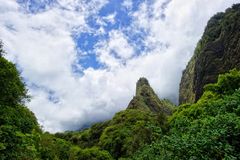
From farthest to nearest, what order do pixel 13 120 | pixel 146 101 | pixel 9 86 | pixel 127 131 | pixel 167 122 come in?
pixel 146 101
pixel 127 131
pixel 167 122
pixel 9 86
pixel 13 120

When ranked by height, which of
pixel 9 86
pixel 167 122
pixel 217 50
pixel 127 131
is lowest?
pixel 9 86

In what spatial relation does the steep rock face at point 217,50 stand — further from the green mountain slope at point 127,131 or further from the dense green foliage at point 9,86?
the dense green foliage at point 9,86

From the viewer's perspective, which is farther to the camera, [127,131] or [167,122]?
[127,131]

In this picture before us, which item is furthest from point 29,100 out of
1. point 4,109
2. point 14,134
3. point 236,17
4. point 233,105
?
point 236,17

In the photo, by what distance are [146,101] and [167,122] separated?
7099 cm

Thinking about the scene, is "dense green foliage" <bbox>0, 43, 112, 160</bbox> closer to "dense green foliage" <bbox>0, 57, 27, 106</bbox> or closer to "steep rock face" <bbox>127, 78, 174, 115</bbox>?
"dense green foliage" <bbox>0, 57, 27, 106</bbox>

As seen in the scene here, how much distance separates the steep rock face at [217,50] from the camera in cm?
7432

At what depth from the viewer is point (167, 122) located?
62.4m

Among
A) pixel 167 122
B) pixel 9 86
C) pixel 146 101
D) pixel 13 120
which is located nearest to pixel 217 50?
pixel 167 122

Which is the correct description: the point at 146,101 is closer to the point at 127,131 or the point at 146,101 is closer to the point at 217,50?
the point at 127,131

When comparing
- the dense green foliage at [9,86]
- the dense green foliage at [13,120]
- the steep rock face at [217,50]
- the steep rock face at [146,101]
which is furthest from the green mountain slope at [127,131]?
the dense green foliage at [9,86]

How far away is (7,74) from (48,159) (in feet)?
89.4

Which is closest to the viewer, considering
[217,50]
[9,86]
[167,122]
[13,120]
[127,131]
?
[13,120]

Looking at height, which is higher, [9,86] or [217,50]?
[217,50]
